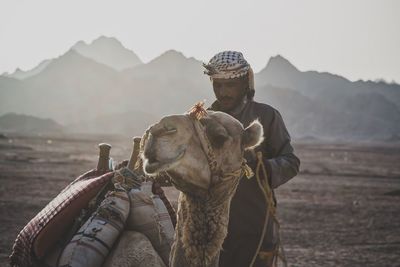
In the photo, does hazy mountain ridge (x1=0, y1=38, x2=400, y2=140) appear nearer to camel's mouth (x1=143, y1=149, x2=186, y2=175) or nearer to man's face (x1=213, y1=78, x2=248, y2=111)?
man's face (x1=213, y1=78, x2=248, y2=111)

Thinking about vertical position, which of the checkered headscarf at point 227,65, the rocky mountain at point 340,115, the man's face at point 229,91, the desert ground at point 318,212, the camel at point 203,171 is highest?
the checkered headscarf at point 227,65

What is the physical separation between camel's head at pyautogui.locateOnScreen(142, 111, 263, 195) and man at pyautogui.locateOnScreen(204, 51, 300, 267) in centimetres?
71

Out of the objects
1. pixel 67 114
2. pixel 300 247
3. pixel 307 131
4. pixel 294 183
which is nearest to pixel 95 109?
pixel 67 114

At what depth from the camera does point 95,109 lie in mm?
156875

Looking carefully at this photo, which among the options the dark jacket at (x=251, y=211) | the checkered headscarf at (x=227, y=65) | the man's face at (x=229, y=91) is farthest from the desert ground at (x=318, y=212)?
the checkered headscarf at (x=227, y=65)

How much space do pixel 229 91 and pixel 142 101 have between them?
153 metres

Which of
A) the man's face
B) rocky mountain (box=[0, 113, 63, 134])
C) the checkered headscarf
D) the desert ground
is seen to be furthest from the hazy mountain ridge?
the checkered headscarf

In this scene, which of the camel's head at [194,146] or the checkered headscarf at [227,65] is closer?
the camel's head at [194,146]

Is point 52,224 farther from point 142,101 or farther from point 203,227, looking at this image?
point 142,101

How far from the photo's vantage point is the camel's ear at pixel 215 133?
2373mm

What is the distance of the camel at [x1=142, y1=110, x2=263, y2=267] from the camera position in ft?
7.15

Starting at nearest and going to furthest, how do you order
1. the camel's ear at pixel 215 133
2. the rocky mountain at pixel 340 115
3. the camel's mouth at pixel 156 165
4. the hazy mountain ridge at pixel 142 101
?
1. the camel's mouth at pixel 156 165
2. the camel's ear at pixel 215 133
3. the hazy mountain ridge at pixel 142 101
4. the rocky mountain at pixel 340 115

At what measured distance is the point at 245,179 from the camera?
3262mm

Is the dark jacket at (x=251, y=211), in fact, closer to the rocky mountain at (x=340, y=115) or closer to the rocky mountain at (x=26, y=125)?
the rocky mountain at (x=26, y=125)
